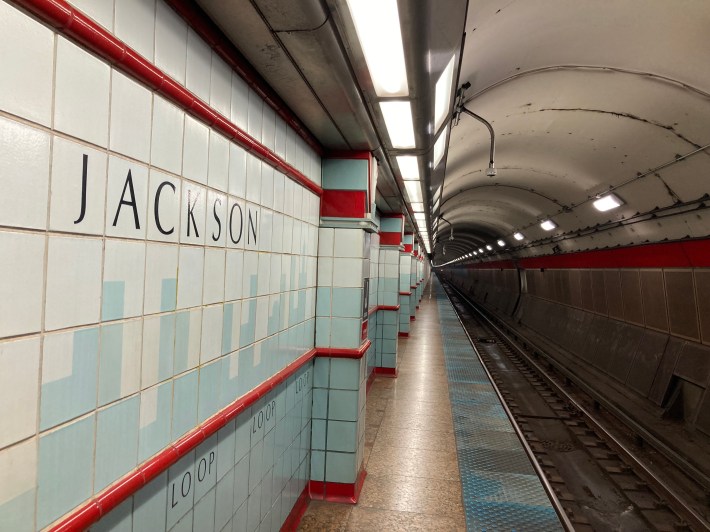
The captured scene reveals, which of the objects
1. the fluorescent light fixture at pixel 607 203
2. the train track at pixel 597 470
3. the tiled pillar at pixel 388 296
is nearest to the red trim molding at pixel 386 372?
the tiled pillar at pixel 388 296

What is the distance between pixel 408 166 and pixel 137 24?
353cm

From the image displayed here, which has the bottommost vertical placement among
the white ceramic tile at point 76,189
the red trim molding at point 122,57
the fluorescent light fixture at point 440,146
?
the white ceramic tile at point 76,189

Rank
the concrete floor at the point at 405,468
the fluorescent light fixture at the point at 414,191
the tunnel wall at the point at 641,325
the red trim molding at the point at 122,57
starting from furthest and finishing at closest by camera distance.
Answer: the tunnel wall at the point at 641,325, the fluorescent light fixture at the point at 414,191, the concrete floor at the point at 405,468, the red trim molding at the point at 122,57

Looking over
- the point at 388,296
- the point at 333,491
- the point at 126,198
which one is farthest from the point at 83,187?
the point at 388,296

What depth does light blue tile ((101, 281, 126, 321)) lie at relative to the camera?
146 cm

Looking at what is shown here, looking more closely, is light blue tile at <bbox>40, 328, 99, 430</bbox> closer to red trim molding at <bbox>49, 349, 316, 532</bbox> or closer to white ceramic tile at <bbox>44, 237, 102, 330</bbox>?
white ceramic tile at <bbox>44, 237, 102, 330</bbox>

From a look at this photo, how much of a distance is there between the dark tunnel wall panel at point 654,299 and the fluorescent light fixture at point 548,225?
3.25 m

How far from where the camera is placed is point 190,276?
1.97 m

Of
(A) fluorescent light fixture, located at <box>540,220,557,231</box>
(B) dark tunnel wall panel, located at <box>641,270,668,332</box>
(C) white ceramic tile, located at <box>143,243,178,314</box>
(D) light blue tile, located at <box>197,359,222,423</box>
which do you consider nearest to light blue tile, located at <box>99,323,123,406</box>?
(C) white ceramic tile, located at <box>143,243,178,314</box>

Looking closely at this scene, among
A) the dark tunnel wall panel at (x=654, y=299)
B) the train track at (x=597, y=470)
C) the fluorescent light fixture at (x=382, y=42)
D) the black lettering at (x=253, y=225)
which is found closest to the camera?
the fluorescent light fixture at (x=382, y=42)

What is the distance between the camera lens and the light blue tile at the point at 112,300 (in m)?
1.46

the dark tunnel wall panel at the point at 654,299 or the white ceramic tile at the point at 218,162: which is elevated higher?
the white ceramic tile at the point at 218,162

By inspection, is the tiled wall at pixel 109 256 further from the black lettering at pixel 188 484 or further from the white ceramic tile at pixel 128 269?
the black lettering at pixel 188 484

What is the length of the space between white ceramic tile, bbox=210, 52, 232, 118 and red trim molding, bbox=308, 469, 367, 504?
341 cm
